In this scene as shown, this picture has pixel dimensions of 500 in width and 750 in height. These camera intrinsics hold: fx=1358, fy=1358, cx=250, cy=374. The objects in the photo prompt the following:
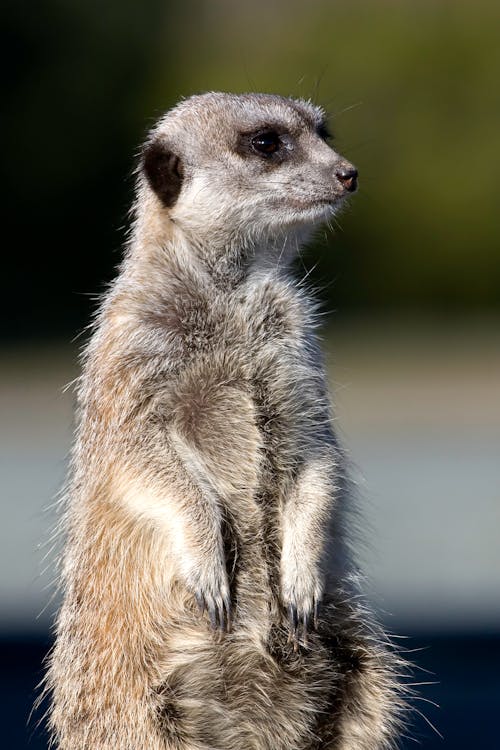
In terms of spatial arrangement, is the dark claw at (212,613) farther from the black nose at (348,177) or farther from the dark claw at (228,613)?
the black nose at (348,177)

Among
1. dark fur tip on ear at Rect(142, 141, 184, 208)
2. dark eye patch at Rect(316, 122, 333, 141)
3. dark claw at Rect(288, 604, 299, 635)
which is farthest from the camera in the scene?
dark eye patch at Rect(316, 122, 333, 141)

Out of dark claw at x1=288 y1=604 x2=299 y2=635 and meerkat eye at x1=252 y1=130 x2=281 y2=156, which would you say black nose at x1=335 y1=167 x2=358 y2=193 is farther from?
dark claw at x1=288 y1=604 x2=299 y2=635

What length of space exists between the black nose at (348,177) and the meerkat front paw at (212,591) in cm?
151

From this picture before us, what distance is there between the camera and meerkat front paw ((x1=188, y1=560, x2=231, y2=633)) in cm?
477

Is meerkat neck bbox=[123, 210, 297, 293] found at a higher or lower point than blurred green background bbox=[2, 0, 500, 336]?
lower

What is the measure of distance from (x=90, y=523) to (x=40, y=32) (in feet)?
55.0

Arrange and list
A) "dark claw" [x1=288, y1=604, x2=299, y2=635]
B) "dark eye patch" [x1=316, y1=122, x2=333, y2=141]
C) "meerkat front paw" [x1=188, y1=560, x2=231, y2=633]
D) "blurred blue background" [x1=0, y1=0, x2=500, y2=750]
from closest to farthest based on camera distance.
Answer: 1. "meerkat front paw" [x1=188, y1=560, x2=231, y2=633]
2. "dark claw" [x1=288, y1=604, x2=299, y2=635]
3. "dark eye patch" [x1=316, y1=122, x2=333, y2=141]
4. "blurred blue background" [x1=0, y1=0, x2=500, y2=750]

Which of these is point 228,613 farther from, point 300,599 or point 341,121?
point 341,121

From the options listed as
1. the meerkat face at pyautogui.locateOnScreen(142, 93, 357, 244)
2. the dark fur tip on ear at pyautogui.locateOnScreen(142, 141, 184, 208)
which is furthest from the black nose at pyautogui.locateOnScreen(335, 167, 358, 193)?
the dark fur tip on ear at pyautogui.locateOnScreen(142, 141, 184, 208)

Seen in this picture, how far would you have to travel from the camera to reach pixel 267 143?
210 inches

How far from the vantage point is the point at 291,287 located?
5.28 m

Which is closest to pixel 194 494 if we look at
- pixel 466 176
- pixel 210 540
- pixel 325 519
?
pixel 210 540

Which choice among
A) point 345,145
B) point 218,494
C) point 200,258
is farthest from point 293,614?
point 345,145

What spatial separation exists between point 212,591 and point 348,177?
5.40 ft
